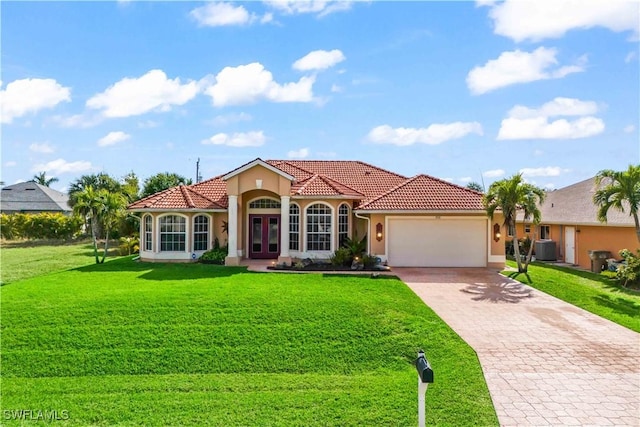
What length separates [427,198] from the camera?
2016 cm

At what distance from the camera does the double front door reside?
2211 centimetres

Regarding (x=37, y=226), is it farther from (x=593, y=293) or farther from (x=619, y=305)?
(x=619, y=305)

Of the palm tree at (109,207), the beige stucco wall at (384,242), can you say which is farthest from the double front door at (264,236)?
the palm tree at (109,207)

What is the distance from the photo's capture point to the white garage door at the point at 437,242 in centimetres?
1992

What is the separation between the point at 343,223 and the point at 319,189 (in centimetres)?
222

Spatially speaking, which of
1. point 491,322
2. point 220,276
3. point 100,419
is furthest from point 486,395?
point 220,276

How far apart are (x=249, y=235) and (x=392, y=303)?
38.5 ft

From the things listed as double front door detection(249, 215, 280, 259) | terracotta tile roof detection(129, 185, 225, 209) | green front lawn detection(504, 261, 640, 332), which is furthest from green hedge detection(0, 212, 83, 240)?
green front lawn detection(504, 261, 640, 332)

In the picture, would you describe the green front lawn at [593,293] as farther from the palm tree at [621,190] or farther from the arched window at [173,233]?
the arched window at [173,233]

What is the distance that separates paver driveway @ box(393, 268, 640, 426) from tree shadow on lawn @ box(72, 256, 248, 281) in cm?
853

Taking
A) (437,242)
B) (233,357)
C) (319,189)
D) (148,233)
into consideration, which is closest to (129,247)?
(148,233)

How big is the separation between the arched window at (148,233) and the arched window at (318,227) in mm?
8608
